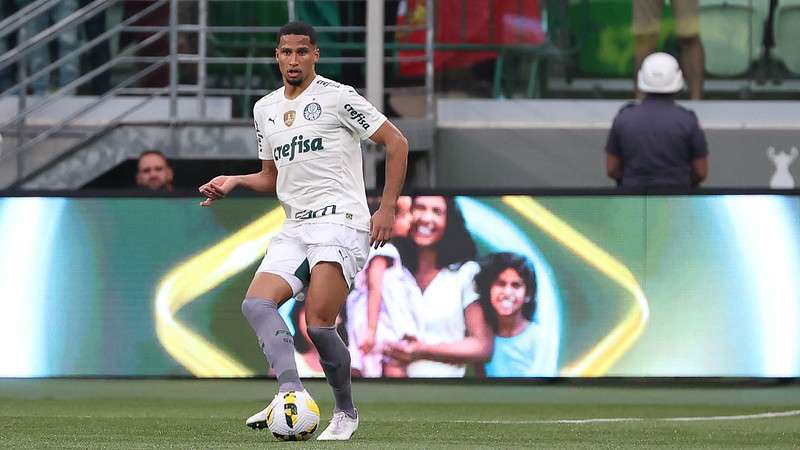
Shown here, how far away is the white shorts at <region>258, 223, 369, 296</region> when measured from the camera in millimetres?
8359

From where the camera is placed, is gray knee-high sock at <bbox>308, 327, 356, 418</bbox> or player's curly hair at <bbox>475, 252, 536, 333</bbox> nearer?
gray knee-high sock at <bbox>308, 327, 356, 418</bbox>

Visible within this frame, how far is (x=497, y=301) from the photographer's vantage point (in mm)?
11258

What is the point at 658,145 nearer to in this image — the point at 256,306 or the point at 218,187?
the point at 218,187

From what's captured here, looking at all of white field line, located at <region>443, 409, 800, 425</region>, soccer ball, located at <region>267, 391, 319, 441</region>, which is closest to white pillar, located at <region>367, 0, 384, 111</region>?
white field line, located at <region>443, 409, 800, 425</region>

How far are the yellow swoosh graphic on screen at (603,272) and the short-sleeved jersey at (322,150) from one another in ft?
9.78

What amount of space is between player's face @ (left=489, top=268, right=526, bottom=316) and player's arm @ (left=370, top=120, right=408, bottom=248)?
290cm

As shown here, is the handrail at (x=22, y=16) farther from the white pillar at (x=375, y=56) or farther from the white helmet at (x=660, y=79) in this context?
the white helmet at (x=660, y=79)

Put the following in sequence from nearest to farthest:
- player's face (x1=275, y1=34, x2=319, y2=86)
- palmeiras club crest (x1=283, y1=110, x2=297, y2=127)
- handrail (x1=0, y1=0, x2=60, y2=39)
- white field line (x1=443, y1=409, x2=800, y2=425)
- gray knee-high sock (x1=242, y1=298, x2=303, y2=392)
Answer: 1. gray knee-high sock (x1=242, y1=298, x2=303, y2=392)
2. player's face (x1=275, y1=34, x2=319, y2=86)
3. palmeiras club crest (x1=283, y1=110, x2=297, y2=127)
4. white field line (x1=443, y1=409, x2=800, y2=425)
5. handrail (x1=0, y1=0, x2=60, y2=39)

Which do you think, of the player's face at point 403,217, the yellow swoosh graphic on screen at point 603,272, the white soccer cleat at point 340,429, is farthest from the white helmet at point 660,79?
the white soccer cleat at point 340,429

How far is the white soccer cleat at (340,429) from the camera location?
834 cm

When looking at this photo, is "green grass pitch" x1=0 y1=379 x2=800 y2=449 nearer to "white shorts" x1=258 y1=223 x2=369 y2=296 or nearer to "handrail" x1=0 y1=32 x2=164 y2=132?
"white shorts" x1=258 y1=223 x2=369 y2=296

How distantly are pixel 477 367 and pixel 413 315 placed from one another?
1.50 feet

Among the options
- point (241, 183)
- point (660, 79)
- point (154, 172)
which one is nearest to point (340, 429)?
point (241, 183)

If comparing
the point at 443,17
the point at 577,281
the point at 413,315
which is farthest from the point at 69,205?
the point at 443,17
